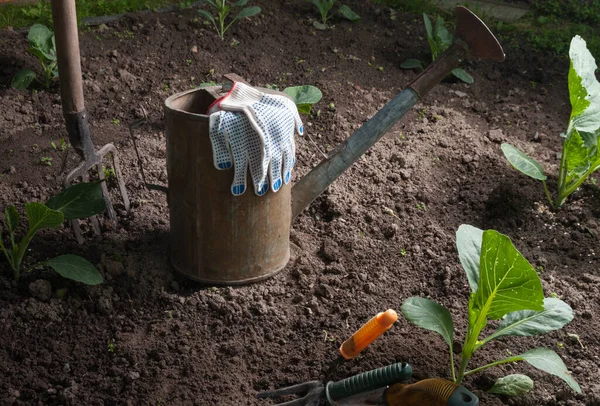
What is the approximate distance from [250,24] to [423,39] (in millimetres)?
1207

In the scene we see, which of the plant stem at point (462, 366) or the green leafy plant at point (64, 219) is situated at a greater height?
the green leafy plant at point (64, 219)

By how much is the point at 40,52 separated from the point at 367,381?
2.51 metres

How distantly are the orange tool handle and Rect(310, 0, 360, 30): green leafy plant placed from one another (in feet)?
9.74

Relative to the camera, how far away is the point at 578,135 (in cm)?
327

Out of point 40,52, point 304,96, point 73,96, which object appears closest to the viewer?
point 73,96

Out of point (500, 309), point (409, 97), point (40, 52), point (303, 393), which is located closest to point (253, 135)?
point (409, 97)

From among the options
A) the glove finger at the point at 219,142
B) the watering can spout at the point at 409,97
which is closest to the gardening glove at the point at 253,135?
the glove finger at the point at 219,142

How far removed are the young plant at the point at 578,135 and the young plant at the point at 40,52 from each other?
2.39 meters

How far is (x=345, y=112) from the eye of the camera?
402 centimetres

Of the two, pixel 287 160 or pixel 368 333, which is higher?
pixel 287 160

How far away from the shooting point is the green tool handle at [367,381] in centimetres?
229

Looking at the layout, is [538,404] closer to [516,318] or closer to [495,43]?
[516,318]

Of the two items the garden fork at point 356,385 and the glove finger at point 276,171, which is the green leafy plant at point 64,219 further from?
the garden fork at point 356,385

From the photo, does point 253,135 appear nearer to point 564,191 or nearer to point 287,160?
point 287,160
